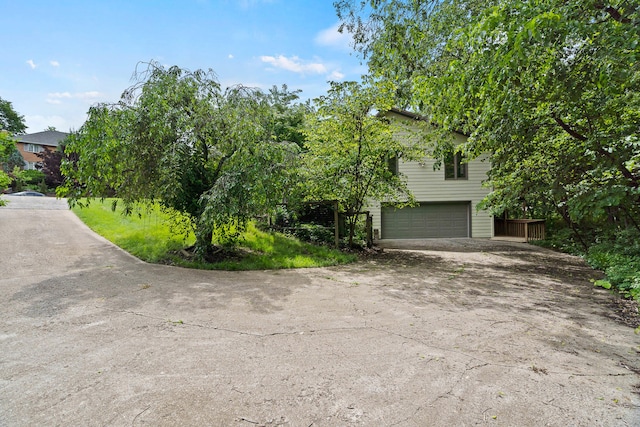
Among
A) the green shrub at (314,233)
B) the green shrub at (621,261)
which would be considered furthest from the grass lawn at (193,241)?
the green shrub at (621,261)

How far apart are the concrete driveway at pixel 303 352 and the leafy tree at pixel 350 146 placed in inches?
137

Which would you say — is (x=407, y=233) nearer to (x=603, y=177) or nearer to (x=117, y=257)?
(x=603, y=177)

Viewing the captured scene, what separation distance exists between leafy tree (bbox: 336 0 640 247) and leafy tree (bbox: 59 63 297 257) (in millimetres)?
3563

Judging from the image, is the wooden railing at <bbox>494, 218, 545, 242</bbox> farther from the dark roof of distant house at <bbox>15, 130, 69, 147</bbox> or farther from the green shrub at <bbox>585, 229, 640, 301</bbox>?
the dark roof of distant house at <bbox>15, 130, 69, 147</bbox>

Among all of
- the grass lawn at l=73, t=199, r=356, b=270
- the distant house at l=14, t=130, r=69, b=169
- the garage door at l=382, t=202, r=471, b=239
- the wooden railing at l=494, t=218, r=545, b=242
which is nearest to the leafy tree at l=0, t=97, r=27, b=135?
the distant house at l=14, t=130, r=69, b=169

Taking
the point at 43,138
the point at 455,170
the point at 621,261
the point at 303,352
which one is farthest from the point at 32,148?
the point at 621,261

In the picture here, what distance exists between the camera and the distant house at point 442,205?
1572cm

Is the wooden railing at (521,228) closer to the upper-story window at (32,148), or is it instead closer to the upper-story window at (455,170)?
the upper-story window at (455,170)

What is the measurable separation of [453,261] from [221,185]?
7.09 metres

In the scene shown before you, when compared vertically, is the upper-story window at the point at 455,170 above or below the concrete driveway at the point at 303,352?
above

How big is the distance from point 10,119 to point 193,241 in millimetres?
47344

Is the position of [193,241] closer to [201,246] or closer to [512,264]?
[201,246]

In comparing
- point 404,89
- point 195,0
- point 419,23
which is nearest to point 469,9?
point 419,23

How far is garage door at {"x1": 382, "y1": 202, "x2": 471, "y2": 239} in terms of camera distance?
51.6 ft
